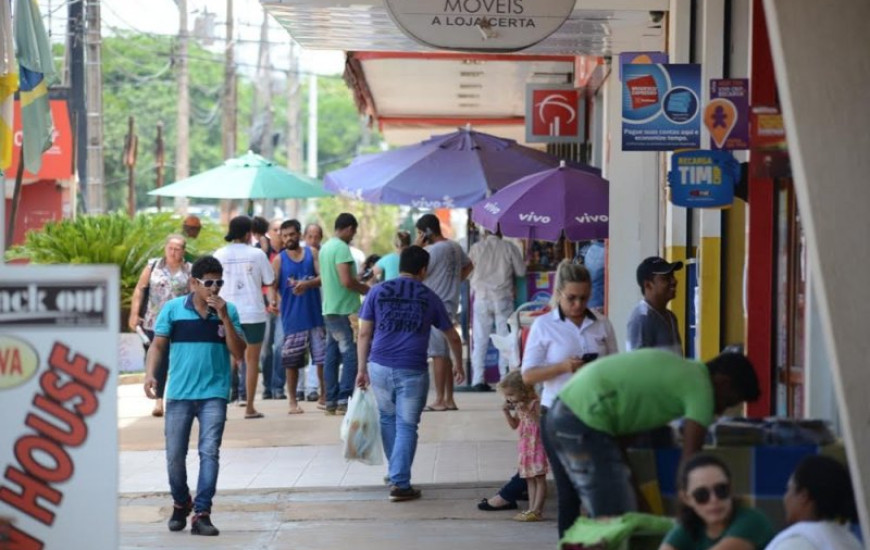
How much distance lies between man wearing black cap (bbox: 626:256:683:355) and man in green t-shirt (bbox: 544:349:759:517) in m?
2.36

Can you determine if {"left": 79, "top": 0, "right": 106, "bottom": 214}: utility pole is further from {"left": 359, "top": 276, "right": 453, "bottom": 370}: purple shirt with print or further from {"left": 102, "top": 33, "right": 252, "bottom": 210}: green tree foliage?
{"left": 102, "top": 33, "right": 252, "bottom": 210}: green tree foliage

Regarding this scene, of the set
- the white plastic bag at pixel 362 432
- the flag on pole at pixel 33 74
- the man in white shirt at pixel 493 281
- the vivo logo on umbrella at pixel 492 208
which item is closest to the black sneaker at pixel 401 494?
the white plastic bag at pixel 362 432

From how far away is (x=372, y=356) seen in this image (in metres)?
11.7

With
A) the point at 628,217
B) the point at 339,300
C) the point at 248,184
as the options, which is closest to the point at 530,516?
the point at 628,217

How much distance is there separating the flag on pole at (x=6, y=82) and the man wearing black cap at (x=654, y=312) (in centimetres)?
481

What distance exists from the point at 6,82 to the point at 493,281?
711cm

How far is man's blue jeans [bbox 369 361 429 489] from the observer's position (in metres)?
11.5

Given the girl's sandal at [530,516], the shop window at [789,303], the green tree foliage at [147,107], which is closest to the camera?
the shop window at [789,303]

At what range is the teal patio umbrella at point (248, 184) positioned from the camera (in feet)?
64.0

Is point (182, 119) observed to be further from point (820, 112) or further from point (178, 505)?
point (820, 112)

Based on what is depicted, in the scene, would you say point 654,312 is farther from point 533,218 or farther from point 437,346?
point 437,346

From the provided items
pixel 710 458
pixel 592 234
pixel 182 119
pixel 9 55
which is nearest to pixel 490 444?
pixel 592 234

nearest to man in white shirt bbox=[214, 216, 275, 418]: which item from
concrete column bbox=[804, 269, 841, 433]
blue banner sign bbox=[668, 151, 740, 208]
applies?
blue banner sign bbox=[668, 151, 740, 208]

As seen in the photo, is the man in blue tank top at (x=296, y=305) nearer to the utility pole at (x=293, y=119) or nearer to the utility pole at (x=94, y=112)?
the utility pole at (x=94, y=112)
